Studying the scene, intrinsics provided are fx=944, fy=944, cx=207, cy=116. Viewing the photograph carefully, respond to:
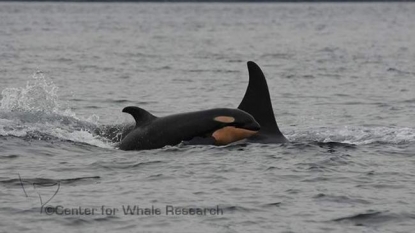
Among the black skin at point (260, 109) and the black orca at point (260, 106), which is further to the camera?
the black orca at point (260, 106)

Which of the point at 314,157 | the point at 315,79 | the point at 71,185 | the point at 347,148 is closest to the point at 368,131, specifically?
the point at 347,148

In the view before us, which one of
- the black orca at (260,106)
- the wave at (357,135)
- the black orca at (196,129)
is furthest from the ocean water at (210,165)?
the black orca at (260,106)

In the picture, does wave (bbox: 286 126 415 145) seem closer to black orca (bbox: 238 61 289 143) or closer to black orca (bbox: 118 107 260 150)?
black orca (bbox: 238 61 289 143)

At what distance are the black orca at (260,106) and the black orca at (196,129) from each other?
540 millimetres

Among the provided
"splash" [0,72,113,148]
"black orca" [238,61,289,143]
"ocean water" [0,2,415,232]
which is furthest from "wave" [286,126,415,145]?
"splash" [0,72,113,148]

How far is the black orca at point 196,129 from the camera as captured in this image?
1770 centimetres

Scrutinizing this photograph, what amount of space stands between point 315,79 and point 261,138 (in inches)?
676

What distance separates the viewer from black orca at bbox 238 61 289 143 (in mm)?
18359

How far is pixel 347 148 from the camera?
1795 cm

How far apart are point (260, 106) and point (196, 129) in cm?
153

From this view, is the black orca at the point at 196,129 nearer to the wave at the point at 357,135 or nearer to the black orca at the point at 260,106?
the black orca at the point at 260,106

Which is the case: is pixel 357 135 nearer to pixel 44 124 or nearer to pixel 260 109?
pixel 260 109

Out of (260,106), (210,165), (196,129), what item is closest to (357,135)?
(260,106)

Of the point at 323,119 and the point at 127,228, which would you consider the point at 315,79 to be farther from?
the point at 127,228
